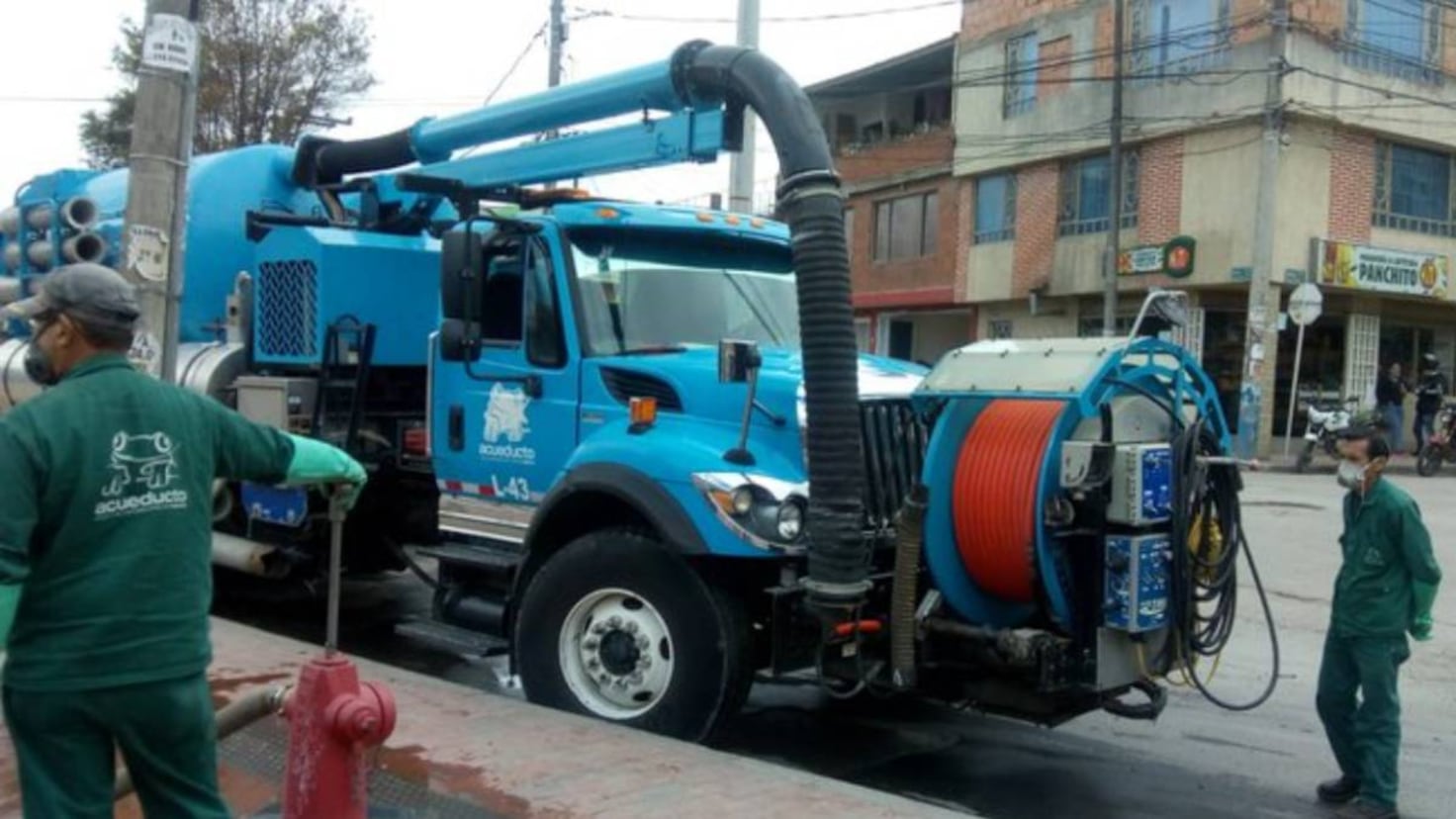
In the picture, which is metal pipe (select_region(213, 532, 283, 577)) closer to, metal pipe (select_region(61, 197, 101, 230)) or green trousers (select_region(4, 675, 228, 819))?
metal pipe (select_region(61, 197, 101, 230))

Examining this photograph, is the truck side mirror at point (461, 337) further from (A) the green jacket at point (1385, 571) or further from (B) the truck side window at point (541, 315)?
(A) the green jacket at point (1385, 571)

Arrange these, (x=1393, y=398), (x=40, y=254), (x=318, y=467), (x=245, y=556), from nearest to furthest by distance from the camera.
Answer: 1. (x=318, y=467)
2. (x=245, y=556)
3. (x=40, y=254)
4. (x=1393, y=398)

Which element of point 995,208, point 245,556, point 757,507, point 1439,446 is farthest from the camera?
point 995,208

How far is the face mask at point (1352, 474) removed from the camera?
592cm

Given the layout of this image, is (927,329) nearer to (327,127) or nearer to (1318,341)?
(1318,341)

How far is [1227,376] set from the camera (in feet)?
86.5

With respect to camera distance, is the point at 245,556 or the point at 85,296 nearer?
the point at 85,296

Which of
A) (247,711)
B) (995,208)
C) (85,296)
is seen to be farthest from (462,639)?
(995,208)

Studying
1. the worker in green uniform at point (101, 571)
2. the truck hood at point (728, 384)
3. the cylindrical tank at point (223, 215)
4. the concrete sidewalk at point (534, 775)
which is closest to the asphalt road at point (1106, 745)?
the concrete sidewalk at point (534, 775)

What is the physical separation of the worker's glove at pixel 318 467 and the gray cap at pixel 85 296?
0.63 metres

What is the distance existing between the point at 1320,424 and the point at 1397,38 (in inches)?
308

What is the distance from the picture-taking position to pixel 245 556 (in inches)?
338

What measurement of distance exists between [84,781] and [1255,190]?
77.9 feet

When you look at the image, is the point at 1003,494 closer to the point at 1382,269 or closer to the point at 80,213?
the point at 80,213
